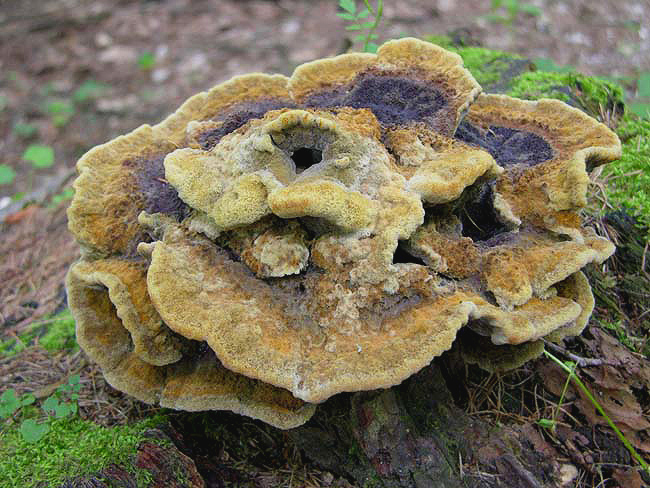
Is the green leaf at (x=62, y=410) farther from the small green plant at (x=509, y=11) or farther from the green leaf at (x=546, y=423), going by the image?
the small green plant at (x=509, y=11)

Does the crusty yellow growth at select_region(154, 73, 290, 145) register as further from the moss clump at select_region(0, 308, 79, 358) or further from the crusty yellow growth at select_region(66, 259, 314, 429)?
the moss clump at select_region(0, 308, 79, 358)

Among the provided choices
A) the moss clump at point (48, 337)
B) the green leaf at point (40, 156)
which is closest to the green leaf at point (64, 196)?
the moss clump at point (48, 337)

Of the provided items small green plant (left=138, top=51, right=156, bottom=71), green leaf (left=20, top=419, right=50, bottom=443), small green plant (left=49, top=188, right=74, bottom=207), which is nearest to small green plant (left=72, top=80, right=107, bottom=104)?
small green plant (left=138, top=51, right=156, bottom=71)

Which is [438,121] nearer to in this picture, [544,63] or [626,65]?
[544,63]

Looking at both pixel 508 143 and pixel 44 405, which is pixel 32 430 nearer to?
pixel 44 405

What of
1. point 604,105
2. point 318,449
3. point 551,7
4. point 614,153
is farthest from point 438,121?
point 551,7

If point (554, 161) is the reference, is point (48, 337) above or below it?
below

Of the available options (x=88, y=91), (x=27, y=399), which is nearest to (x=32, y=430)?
(x=27, y=399)
